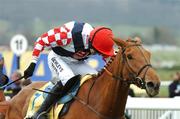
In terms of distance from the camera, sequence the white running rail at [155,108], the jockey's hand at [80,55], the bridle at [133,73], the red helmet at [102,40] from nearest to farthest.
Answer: the bridle at [133,73]
the red helmet at [102,40]
the jockey's hand at [80,55]
the white running rail at [155,108]

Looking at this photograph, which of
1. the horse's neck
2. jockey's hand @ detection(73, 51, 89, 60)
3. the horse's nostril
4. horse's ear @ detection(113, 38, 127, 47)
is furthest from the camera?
jockey's hand @ detection(73, 51, 89, 60)

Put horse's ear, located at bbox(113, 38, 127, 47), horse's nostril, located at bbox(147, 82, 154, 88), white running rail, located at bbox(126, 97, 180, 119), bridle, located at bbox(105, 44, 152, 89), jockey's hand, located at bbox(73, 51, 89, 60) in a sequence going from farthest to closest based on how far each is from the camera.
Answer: white running rail, located at bbox(126, 97, 180, 119), jockey's hand, located at bbox(73, 51, 89, 60), horse's ear, located at bbox(113, 38, 127, 47), bridle, located at bbox(105, 44, 152, 89), horse's nostril, located at bbox(147, 82, 154, 88)

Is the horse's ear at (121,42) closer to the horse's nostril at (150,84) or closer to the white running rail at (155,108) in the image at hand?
the horse's nostril at (150,84)

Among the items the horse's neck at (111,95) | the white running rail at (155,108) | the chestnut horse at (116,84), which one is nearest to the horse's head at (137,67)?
the chestnut horse at (116,84)

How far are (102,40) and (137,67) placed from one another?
2.38 ft

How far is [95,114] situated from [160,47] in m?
23.0

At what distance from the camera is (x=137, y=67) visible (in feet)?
22.2

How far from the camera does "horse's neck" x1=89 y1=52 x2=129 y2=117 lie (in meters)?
7.16

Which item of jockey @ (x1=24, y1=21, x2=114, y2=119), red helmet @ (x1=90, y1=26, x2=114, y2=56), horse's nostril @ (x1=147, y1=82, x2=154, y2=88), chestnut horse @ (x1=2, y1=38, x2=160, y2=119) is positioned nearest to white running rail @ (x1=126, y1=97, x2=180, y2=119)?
jockey @ (x1=24, y1=21, x2=114, y2=119)

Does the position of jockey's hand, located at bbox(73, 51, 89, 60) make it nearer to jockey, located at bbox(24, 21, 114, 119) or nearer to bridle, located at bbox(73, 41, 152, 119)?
jockey, located at bbox(24, 21, 114, 119)

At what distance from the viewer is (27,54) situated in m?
19.0

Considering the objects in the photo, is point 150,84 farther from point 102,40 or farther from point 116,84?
point 102,40

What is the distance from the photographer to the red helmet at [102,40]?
7324mm

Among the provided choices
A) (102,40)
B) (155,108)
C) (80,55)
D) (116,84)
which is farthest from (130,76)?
(155,108)
